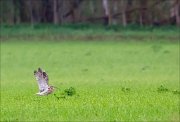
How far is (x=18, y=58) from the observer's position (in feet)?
111

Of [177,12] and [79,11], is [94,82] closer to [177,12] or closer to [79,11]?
[177,12]

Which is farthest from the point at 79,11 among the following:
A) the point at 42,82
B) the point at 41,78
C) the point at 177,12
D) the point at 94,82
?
the point at 41,78

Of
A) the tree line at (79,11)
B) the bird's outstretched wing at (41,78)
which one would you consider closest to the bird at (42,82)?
the bird's outstretched wing at (41,78)

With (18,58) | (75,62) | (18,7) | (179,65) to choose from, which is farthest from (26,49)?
(18,7)

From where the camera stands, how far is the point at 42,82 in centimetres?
1398

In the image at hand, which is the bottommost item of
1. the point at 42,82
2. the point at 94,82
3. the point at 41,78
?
the point at 94,82

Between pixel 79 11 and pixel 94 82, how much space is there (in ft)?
147

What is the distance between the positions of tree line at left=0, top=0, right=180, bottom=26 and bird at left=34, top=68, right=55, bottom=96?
46583mm

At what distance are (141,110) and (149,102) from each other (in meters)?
1.20

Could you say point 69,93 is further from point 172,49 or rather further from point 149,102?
point 172,49

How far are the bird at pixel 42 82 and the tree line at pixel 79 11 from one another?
46583mm

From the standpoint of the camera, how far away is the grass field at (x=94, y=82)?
36.8 ft

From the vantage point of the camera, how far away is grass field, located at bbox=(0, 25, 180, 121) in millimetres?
11203

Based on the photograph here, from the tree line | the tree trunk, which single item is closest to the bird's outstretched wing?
the tree trunk
